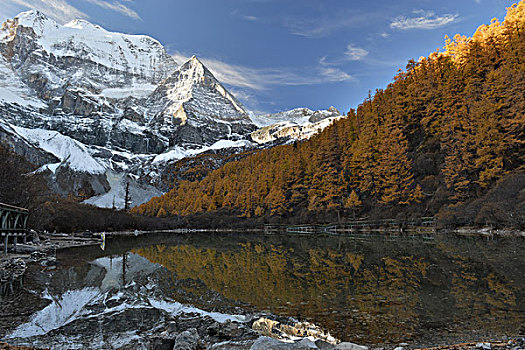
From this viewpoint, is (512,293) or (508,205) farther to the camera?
(508,205)

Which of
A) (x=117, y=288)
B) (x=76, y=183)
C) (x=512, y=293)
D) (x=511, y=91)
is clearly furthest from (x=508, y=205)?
(x=76, y=183)

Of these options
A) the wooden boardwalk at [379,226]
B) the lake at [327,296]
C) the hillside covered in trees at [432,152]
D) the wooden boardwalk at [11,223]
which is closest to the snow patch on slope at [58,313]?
the lake at [327,296]

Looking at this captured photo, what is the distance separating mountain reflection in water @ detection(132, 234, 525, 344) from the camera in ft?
19.8

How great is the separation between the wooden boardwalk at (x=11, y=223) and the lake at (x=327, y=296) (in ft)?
20.1

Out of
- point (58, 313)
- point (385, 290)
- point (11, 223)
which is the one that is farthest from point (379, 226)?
point (58, 313)

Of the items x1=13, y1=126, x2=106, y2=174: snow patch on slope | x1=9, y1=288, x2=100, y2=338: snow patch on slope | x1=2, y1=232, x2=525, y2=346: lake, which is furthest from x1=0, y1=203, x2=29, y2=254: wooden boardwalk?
x1=13, y1=126, x2=106, y2=174: snow patch on slope

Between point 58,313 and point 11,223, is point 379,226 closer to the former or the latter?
point 11,223

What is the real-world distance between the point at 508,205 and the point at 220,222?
48.1m

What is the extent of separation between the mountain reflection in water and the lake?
0.02 meters

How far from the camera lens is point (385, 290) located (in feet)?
29.2

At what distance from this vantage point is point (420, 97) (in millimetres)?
43750

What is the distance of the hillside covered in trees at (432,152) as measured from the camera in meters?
27.1

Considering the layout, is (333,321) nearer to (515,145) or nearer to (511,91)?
(515,145)

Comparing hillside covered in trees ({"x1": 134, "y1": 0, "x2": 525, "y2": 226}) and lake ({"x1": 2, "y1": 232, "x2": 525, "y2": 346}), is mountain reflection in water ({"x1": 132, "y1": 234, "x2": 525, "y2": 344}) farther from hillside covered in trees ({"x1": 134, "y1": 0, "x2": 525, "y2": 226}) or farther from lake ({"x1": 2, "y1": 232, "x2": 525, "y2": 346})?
hillside covered in trees ({"x1": 134, "y1": 0, "x2": 525, "y2": 226})
